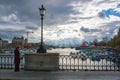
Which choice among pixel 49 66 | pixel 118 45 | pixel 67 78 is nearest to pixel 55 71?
pixel 49 66

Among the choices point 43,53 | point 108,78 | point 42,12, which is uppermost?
point 42,12

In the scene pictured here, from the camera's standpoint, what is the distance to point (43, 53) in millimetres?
23578

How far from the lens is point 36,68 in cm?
2359

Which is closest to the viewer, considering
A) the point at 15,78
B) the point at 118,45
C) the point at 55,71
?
the point at 15,78

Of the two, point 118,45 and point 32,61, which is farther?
point 118,45

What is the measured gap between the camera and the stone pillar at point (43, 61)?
23.4 metres

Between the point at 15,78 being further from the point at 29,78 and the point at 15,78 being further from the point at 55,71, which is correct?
the point at 55,71

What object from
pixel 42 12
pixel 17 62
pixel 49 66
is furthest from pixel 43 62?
pixel 42 12

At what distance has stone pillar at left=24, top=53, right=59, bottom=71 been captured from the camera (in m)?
23.4

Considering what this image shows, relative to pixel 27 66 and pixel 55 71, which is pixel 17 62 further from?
pixel 55 71

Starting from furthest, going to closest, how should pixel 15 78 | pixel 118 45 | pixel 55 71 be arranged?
pixel 118 45
pixel 55 71
pixel 15 78

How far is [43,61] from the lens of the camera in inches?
923

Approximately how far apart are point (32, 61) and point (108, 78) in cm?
676

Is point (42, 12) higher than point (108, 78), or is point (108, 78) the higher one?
point (42, 12)
